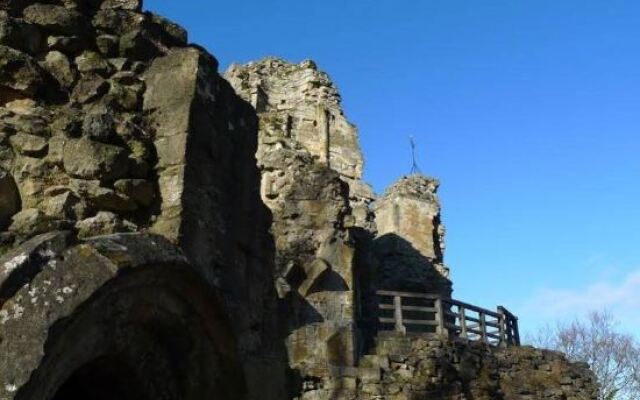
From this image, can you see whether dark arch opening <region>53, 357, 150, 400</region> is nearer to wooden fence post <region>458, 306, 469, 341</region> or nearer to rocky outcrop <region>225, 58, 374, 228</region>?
wooden fence post <region>458, 306, 469, 341</region>

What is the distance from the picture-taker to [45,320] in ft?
Answer: 9.18

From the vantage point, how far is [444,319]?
16500mm

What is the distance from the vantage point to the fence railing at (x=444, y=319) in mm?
15773

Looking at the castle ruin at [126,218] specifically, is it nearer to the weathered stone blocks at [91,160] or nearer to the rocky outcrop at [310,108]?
the weathered stone blocks at [91,160]

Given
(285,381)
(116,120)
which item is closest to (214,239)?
(116,120)

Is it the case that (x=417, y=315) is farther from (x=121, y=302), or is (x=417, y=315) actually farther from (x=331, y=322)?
(x=121, y=302)

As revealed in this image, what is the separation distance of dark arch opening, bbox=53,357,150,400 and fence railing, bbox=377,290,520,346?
1151 cm

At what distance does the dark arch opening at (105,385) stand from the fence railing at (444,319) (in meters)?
11.5

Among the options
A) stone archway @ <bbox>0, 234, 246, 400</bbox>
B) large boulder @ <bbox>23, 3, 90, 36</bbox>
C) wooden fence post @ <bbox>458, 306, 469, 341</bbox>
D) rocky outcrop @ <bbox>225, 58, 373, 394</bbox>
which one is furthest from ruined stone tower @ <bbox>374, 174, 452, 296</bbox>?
large boulder @ <bbox>23, 3, 90, 36</bbox>

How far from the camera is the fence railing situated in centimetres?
1577

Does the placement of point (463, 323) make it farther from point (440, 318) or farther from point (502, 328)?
point (502, 328)

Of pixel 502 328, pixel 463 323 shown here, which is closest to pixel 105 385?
pixel 463 323

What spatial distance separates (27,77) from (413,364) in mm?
10711

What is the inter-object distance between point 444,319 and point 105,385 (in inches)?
529
